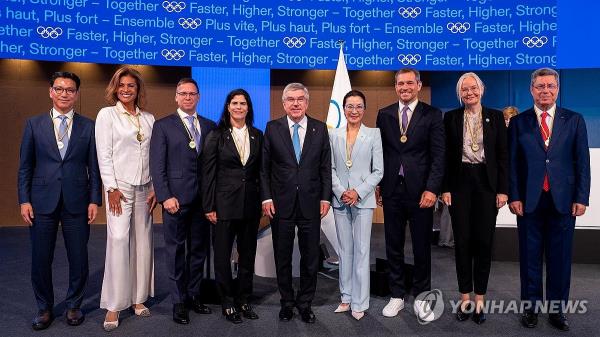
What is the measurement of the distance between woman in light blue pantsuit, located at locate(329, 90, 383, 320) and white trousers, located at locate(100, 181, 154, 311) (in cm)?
129

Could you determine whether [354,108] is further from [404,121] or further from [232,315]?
[232,315]

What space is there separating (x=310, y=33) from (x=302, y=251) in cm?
434

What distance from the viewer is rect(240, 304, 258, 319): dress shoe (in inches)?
131

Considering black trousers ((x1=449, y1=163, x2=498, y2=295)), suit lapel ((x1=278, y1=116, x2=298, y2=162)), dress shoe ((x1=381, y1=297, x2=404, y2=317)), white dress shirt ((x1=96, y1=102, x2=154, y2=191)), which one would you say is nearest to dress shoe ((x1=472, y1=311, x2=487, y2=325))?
black trousers ((x1=449, y1=163, x2=498, y2=295))

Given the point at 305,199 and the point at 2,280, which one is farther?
the point at 2,280

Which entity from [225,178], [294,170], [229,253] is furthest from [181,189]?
[294,170]

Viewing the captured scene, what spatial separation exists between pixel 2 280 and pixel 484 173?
401 cm

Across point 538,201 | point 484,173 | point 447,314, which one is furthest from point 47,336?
point 538,201

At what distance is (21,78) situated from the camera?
7.17m

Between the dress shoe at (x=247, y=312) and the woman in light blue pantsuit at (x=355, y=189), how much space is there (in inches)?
25.2

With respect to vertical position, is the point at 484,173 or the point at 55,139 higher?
the point at 55,139

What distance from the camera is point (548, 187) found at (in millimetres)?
3100

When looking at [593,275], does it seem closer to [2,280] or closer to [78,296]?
[78,296]

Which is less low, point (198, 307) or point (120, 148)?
point (120, 148)
